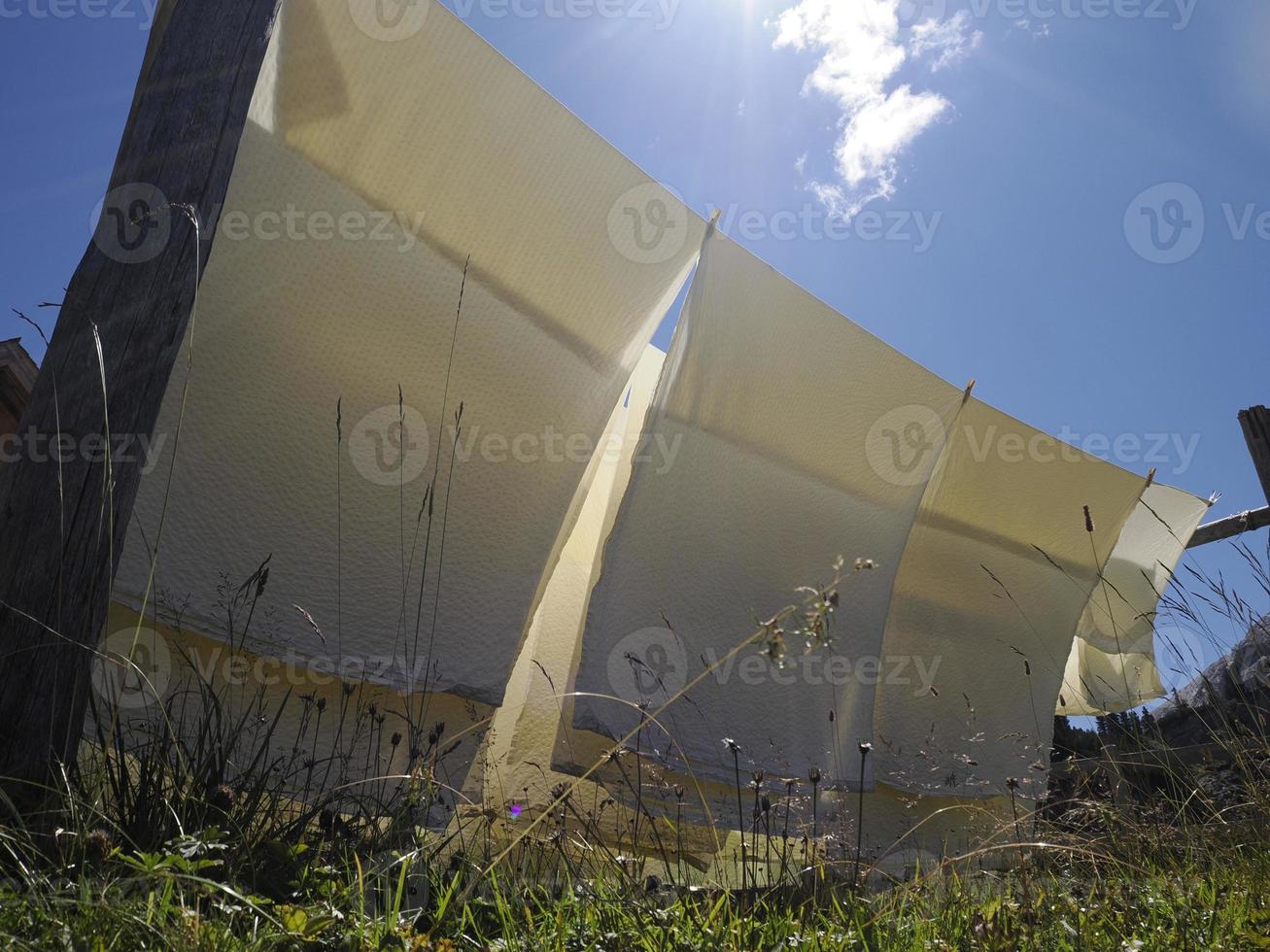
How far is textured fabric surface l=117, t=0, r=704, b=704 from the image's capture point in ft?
7.68

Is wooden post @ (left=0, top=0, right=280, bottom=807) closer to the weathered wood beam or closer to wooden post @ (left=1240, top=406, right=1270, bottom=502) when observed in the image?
wooden post @ (left=1240, top=406, right=1270, bottom=502)

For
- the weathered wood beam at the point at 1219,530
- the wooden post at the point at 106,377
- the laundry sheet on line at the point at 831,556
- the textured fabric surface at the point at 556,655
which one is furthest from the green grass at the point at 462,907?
the weathered wood beam at the point at 1219,530

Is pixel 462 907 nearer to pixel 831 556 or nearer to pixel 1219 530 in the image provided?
pixel 831 556

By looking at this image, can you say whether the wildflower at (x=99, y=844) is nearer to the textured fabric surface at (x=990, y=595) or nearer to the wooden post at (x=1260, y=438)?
the textured fabric surface at (x=990, y=595)

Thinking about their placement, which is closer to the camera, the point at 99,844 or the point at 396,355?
the point at 99,844

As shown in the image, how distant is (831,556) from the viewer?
338cm

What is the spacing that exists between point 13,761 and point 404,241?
169 centimetres

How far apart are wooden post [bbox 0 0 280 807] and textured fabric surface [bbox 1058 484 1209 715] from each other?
4.75 m

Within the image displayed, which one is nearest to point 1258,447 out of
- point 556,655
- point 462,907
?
point 556,655

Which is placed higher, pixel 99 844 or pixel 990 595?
pixel 990 595

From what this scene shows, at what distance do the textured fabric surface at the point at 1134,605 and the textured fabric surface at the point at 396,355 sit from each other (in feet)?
11.8

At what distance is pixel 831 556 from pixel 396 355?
70.8 inches

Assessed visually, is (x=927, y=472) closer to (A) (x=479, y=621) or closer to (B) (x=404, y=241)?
(A) (x=479, y=621)

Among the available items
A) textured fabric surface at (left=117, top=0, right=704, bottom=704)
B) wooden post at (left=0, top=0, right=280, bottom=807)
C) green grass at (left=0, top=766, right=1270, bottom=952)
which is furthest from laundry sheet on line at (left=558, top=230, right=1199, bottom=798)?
wooden post at (left=0, top=0, right=280, bottom=807)
